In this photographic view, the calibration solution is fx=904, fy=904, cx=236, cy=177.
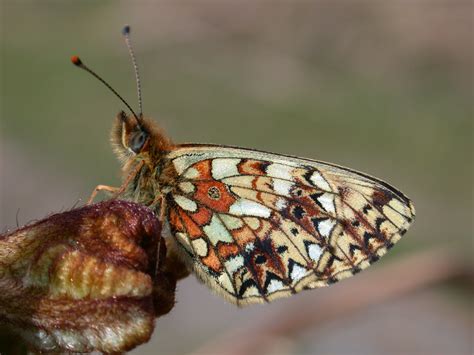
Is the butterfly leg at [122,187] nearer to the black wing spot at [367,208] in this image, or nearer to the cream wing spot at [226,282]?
the cream wing spot at [226,282]

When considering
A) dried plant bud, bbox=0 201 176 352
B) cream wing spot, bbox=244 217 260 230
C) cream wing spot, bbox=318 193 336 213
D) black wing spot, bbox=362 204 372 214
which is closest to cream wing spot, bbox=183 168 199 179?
cream wing spot, bbox=244 217 260 230

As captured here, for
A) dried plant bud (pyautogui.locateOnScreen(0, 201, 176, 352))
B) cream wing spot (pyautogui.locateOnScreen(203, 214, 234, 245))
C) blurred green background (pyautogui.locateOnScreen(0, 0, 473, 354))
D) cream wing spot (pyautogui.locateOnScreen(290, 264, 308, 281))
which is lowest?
dried plant bud (pyautogui.locateOnScreen(0, 201, 176, 352))

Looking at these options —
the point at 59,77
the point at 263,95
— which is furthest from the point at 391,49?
the point at 59,77

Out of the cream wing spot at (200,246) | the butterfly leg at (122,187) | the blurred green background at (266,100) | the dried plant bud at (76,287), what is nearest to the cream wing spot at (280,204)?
the cream wing spot at (200,246)

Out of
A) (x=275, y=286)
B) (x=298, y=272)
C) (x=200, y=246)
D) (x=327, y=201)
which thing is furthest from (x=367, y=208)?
(x=200, y=246)

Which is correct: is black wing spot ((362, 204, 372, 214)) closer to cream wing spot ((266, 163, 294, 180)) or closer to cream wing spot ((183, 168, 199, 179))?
cream wing spot ((266, 163, 294, 180))

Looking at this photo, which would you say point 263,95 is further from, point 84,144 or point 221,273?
point 221,273

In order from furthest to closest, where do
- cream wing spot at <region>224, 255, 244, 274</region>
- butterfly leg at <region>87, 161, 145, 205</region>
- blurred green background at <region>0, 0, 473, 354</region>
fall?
blurred green background at <region>0, 0, 473, 354</region> → cream wing spot at <region>224, 255, 244, 274</region> → butterfly leg at <region>87, 161, 145, 205</region>
